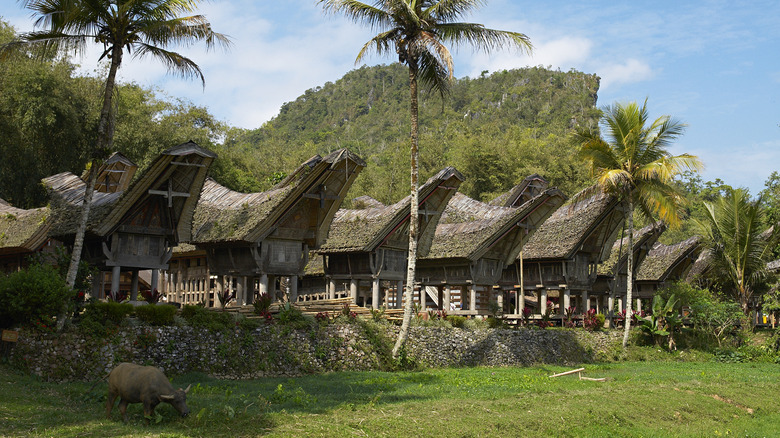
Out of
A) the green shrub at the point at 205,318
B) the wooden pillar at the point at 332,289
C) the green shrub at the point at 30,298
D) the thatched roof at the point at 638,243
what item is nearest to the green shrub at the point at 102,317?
the green shrub at the point at 30,298

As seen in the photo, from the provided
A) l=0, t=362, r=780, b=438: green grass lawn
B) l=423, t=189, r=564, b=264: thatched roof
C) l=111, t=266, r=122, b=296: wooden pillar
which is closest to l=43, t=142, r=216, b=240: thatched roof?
l=111, t=266, r=122, b=296: wooden pillar

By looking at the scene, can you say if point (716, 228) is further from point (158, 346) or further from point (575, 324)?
point (158, 346)

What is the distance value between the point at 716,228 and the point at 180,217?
24571 mm

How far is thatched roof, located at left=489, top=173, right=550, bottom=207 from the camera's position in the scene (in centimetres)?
3731

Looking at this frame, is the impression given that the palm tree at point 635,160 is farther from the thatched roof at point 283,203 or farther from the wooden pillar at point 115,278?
the wooden pillar at point 115,278

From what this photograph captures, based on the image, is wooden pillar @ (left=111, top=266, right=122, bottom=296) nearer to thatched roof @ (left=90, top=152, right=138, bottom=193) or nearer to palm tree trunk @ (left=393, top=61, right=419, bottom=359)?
palm tree trunk @ (left=393, top=61, right=419, bottom=359)

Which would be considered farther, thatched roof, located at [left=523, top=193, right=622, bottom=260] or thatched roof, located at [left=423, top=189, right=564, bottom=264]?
thatched roof, located at [left=523, top=193, right=622, bottom=260]

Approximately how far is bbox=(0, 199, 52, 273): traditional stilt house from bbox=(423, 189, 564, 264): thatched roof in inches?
→ 565

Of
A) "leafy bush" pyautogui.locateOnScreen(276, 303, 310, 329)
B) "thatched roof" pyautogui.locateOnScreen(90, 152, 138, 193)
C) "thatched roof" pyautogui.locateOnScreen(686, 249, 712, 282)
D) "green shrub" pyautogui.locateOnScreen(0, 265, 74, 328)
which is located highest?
"thatched roof" pyautogui.locateOnScreen(90, 152, 138, 193)

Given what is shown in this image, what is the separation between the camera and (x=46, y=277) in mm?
14672

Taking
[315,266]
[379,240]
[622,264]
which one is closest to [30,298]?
[379,240]

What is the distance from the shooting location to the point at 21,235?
75.3ft

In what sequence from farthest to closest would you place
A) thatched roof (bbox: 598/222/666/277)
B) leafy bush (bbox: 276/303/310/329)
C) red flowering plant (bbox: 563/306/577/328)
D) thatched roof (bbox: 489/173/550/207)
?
thatched roof (bbox: 489/173/550/207) → thatched roof (bbox: 598/222/666/277) → red flowering plant (bbox: 563/306/577/328) → leafy bush (bbox: 276/303/310/329)

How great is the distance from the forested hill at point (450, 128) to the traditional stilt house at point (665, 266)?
27.2ft
